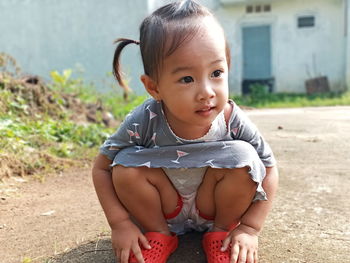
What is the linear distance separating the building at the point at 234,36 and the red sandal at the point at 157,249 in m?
9.12

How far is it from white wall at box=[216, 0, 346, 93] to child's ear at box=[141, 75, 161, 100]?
450 inches

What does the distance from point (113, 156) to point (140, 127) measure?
157 mm

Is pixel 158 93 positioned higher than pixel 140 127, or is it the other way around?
pixel 158 93

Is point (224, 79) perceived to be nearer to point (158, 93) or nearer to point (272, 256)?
point (158, 93)

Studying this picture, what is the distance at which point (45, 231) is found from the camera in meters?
1.96

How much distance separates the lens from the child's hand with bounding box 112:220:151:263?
1.52 metres

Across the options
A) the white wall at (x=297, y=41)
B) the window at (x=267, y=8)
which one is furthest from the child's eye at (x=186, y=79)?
the window at (x=267, y=8)

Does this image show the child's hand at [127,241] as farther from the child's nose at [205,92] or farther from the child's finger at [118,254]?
the child's nose at [205,92]

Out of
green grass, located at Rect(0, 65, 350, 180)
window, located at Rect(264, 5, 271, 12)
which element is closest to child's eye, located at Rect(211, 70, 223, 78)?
green grass, located at Rect(0, 65, 350, 180)

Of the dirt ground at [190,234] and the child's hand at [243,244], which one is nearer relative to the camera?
the child's hand at [243,244]

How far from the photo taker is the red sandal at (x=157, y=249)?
5.02 feet

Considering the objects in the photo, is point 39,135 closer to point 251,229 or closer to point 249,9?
point 251,229

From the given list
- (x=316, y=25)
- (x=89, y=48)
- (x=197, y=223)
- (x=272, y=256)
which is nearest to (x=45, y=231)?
(x=197, y=223)

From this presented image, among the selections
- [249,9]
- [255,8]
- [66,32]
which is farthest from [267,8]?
[66,32]
